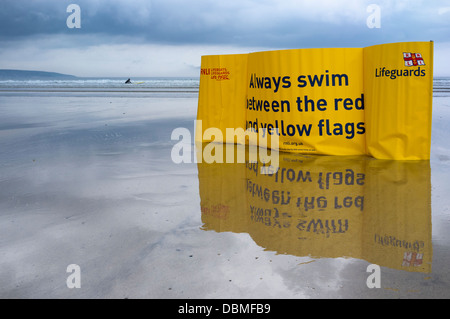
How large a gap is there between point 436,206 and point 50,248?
316cm

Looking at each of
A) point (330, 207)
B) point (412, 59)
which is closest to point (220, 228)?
point (330, 207)

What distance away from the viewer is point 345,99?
5.82 m

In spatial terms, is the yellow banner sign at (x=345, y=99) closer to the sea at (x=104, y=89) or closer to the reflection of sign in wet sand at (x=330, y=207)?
the reflection of sign in wet sand at (x=330, y=207)

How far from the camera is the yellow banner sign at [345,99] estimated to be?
5336mm

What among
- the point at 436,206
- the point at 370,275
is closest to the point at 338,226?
the point at 370,275

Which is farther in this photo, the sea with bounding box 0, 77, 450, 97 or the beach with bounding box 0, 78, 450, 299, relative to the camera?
the sea with bounding box 0, 77, 450, 97

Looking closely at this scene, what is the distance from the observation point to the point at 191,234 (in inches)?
123

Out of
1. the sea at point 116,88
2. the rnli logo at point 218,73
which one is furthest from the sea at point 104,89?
the rnli logo at point 218,73

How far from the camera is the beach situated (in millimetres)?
2369

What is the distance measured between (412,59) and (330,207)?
273 centimetres

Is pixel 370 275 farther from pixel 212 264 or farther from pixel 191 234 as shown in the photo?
pixel 191 234

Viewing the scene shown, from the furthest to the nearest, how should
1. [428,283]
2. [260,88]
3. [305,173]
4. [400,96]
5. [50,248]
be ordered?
1. [260,88]
2. [400,96]
3. [305,173]
4. [50,248]
5. [428,283]

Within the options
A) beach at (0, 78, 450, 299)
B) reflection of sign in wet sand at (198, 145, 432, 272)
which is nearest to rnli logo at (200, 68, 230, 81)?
beach at (0, 78, 450, 299)

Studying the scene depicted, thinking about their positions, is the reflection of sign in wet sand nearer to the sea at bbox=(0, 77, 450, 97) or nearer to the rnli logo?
the rnli logo
